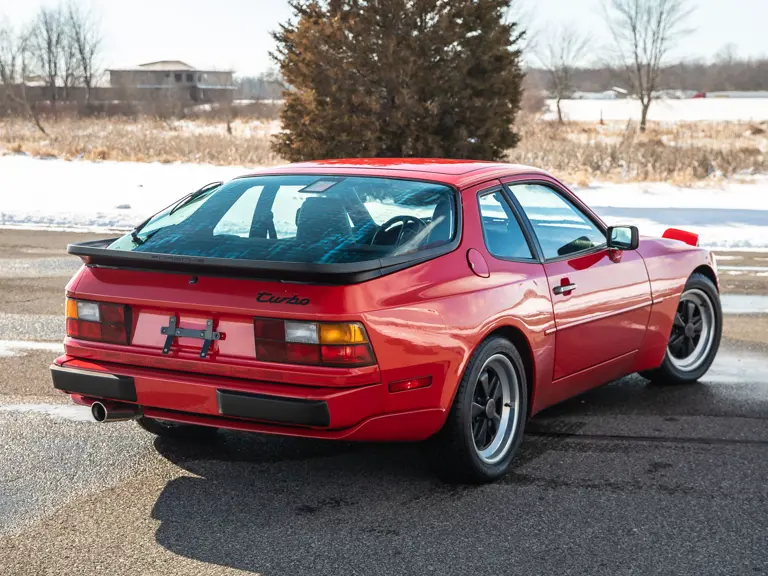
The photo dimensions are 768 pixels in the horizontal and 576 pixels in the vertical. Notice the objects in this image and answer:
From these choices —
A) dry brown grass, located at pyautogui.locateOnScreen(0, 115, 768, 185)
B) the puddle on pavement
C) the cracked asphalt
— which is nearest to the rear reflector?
the cracked asphalt

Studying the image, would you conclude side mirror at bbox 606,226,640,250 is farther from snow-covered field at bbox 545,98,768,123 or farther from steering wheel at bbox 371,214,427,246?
snow-covered field at bbox 545,98,768,123

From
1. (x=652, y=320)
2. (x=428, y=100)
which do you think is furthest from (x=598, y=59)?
(x=652, y=320)

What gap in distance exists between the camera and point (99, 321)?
4297 millimetres

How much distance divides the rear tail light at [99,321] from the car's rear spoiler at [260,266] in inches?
6.9

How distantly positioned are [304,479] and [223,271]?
3.53 feet

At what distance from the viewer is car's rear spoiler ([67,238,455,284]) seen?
3.85 metres

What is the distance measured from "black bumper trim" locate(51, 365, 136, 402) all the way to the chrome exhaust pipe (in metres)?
0.05

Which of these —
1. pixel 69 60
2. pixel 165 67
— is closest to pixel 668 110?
pixel 69 60

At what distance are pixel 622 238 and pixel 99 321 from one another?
2.74 m

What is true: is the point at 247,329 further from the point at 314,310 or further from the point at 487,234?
the point at 487,234

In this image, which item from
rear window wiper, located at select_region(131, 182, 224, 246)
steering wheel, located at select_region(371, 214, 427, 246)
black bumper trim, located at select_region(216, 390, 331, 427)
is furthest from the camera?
rear window wiper, located at select_region(131, 182, 224, 246)

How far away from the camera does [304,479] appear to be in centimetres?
451

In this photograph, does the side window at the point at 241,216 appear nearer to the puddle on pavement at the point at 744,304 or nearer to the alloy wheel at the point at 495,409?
the alloy wheel at the point at 495,409

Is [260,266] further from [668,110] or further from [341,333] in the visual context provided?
[668,110]
